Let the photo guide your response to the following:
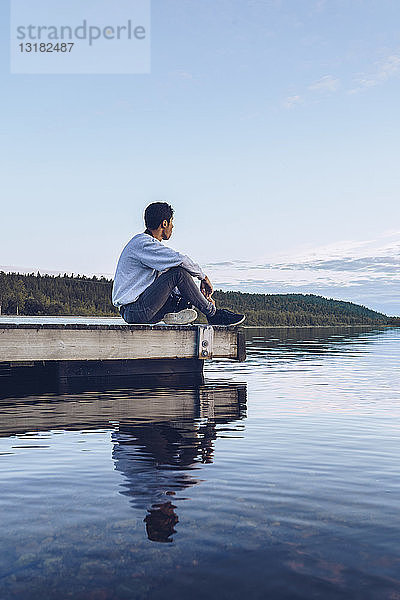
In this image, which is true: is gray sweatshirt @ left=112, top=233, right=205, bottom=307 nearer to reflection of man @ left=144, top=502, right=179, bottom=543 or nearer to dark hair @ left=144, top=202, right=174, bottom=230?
dark hair @ left=144, top=202, right=174, bottom=230

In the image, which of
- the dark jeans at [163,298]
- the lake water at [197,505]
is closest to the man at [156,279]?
the dark jeans at [163,298]

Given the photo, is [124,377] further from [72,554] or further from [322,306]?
[322,306]

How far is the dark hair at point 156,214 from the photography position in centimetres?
1067

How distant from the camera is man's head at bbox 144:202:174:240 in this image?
10.7m

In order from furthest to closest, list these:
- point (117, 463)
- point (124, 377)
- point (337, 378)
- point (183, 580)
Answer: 1. point (337, 378)
2. point (124, 377)
3. point (117, 463)
4. point (183, 580)

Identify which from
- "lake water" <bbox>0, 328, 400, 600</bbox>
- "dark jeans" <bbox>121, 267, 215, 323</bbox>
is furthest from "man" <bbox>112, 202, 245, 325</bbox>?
"lake water" <bbox>0, 328, 400, 600</bbox>

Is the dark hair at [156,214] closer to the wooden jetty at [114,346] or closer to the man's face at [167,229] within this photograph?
the man's face at [167,229]

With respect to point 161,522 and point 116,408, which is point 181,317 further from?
point 161,522

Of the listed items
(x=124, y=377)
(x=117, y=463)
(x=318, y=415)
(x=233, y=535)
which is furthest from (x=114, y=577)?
(x=124, y=377)

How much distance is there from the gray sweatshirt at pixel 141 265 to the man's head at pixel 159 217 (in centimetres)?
29

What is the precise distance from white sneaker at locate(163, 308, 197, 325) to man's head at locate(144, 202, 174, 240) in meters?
1.54

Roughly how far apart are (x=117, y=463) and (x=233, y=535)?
1.97 m

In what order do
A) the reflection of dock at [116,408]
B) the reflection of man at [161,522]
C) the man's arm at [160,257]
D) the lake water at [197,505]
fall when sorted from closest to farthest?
the lake water at [197,505] < the reflection of man at [161,522] < the reflection of dock at [116,408] < the man's arm at [160,257]

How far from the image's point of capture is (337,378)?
1448 centimetres
